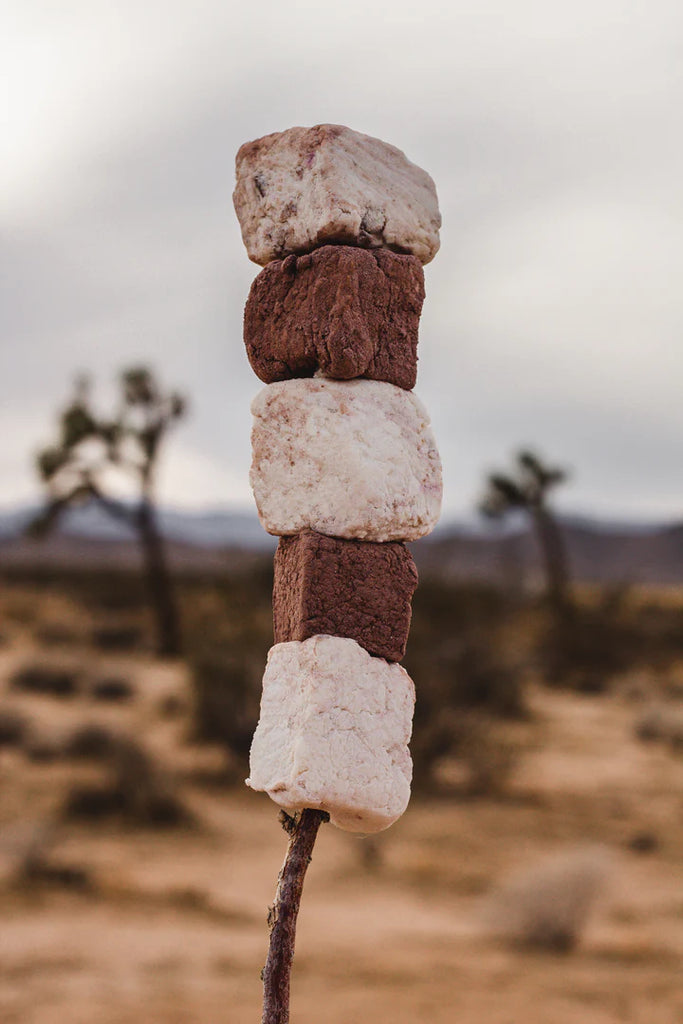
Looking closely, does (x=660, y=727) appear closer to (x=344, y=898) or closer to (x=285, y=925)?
(x=344, y=898)

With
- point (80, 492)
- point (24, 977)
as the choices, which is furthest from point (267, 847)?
point (80, 492)

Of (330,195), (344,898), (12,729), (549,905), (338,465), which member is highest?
(12,729)

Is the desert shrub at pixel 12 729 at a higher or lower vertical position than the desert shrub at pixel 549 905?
higher

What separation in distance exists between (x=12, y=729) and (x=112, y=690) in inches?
179

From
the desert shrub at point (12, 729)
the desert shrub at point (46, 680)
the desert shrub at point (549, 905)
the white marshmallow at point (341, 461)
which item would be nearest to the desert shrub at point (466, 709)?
the desert shrub at point (549, 905)

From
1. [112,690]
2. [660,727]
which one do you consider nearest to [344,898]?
[660,727]

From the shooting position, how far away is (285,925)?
4.07m

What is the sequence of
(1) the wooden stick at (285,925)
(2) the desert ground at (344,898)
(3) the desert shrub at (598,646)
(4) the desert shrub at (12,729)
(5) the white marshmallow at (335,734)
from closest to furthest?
(5) the white marshmallow at (335,734) → (1) the wooden stick at (285,925) → (2) the desert ground at (344,898) → (4) the desert shrub at (12,729) → (3) the desert shrub at (598,646)

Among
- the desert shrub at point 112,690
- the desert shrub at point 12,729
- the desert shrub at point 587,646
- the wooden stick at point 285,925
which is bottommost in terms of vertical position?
the wooden stick at point 285,925

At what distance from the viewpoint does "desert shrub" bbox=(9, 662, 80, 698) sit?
2173 centimetres

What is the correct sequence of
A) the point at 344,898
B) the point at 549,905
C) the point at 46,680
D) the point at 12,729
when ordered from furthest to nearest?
the point at 46,680 → the point at 12,729 → the point at 344,898 → the point at 549,905

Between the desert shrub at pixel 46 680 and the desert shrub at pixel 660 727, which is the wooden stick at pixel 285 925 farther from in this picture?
the desert shrub at pixel 46 680

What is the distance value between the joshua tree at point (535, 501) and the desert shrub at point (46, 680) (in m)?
14.2

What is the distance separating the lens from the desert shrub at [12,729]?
16.5m
